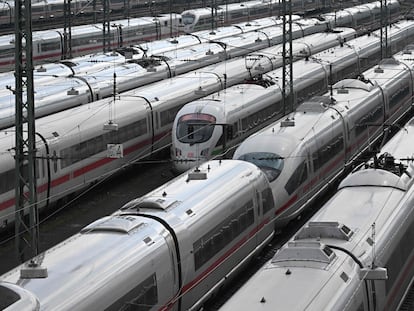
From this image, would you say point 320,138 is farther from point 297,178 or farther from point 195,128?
point 195,128

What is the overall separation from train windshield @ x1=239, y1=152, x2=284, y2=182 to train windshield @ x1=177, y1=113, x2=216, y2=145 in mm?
5073

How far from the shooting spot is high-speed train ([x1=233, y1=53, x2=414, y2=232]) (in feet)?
86.9

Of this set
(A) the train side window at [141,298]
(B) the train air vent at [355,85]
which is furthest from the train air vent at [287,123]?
(A) the train side window at [141,298]

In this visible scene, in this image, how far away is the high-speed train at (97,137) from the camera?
2822 cm

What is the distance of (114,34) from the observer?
2640 inches

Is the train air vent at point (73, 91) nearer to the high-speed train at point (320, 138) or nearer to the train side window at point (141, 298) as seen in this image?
the high-speed train at point (320, 138)

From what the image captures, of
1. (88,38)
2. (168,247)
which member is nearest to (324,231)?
(168,247)

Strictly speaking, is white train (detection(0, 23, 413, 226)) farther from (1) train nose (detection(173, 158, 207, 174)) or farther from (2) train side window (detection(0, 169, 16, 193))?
(1) train nose (detection(173, 158, 207, 174))

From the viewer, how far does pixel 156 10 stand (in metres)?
101

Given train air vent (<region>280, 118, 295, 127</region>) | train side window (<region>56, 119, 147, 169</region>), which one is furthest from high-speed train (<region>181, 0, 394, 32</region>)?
train air vent (<region>280, 118, 295, 127</region>)

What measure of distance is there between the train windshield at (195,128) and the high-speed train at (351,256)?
9.83 m

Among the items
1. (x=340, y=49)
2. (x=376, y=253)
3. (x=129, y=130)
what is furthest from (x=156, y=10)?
(x=376, y=253)

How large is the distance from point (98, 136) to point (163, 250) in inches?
558

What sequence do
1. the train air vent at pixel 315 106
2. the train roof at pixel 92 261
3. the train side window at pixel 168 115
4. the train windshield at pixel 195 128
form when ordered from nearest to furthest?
1. the train roof at pixel 92 261
2. the train windshield at pixel 195 128
3. the train air vent at pixel 315 106
4. the train side window at pixel 168 115
